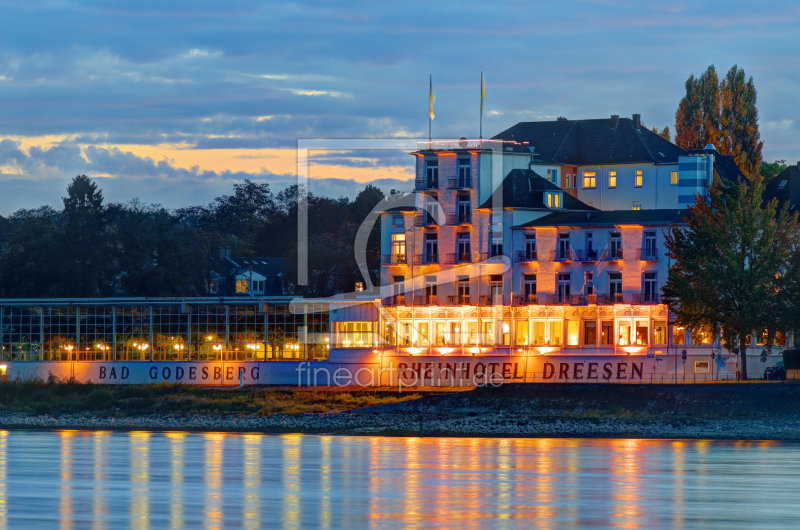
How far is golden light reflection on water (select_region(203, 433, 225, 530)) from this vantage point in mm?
33031

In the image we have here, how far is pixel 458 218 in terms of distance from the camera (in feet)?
311

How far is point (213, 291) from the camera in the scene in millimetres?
135625

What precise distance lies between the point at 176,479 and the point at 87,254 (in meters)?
82.8

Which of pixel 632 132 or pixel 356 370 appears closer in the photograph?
pixel 356 370

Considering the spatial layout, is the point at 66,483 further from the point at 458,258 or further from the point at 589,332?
the point at 458,258

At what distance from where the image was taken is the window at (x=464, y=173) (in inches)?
3725

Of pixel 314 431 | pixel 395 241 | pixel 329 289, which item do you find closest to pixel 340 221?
pixel 329 289

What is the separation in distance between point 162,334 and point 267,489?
54.5 meters

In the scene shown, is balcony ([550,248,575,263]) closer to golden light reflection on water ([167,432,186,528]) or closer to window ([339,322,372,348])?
window ([339,322,372,348])

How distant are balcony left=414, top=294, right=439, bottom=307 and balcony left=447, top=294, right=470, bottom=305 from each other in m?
0.98

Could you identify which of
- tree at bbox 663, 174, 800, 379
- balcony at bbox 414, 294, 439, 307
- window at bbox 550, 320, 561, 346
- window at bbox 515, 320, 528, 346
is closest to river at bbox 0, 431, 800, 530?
tree at bbox 663, 174, 800, 379

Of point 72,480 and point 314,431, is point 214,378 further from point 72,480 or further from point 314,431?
point 72,480

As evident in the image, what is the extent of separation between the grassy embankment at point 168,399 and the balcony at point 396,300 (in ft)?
52.7

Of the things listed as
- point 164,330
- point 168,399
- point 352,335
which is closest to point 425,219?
point 352,335
